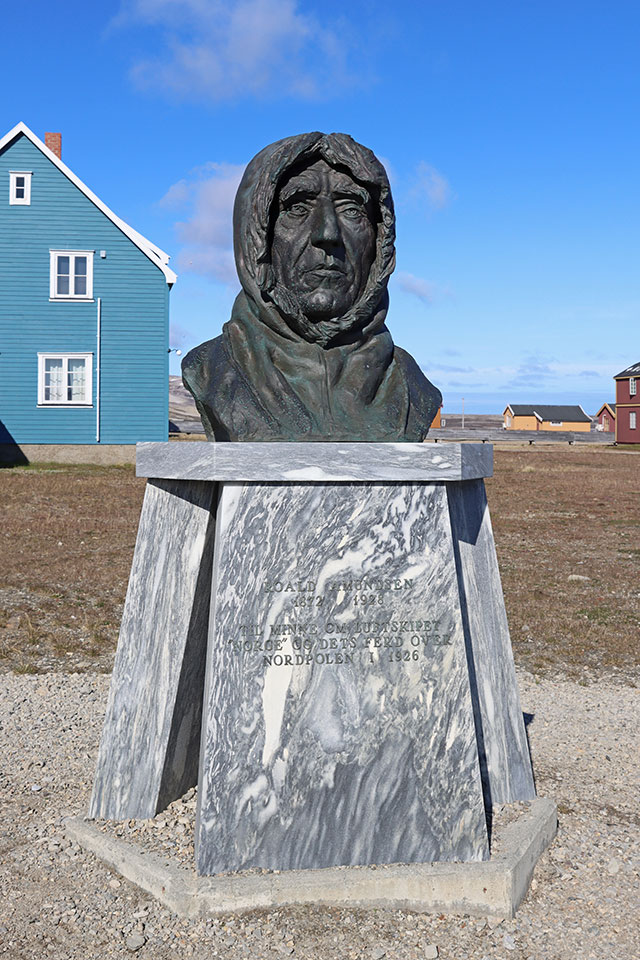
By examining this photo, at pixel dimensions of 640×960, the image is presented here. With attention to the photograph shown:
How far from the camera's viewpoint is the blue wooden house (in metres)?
21.5

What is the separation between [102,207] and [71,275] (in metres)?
1.74

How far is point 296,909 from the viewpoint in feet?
11.4

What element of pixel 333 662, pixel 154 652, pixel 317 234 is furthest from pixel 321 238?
pixel 154 652

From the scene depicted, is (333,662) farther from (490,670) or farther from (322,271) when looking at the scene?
(322,271)

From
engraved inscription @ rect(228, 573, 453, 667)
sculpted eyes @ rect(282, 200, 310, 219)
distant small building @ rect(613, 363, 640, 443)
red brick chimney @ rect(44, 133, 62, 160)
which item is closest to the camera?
engraved inscription @ rect(228, 573, 453, 667)

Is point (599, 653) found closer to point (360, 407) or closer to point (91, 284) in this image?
point (360, 407)

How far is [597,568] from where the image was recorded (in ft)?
35.0

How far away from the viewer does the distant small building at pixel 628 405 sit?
49031 mm

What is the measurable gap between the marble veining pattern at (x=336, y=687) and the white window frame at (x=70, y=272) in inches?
757

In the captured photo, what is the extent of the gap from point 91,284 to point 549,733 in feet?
60.5

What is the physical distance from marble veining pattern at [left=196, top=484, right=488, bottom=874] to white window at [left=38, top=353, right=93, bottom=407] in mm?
Result: 18941

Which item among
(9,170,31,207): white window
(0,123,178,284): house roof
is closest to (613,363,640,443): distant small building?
(0,123,178,284): house roof

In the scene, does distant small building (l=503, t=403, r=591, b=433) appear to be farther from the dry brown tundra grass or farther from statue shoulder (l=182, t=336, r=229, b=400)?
statue shoulder (l=182, t=336, r=229, b=400)

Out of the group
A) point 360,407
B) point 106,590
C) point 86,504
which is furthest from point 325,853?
point 86,504
